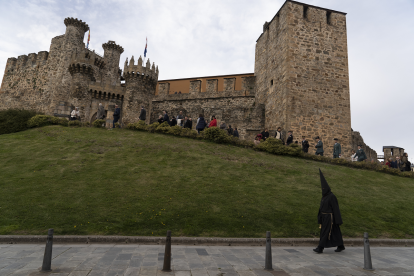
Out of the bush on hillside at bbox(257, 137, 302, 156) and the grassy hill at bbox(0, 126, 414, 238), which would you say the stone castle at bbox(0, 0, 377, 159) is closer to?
the bush on hillside at bbox(257, 137, 302, 156)

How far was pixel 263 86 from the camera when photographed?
2417 centimetres

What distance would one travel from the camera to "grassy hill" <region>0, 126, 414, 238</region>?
713cm

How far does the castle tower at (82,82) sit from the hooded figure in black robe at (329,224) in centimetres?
2557

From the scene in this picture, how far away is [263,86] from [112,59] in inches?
905

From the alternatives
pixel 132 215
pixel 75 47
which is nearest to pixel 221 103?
pixel 132 215

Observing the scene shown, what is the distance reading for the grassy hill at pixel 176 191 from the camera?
713 cm

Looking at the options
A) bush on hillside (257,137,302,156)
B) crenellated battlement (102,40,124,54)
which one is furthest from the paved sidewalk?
crenellated battlement (102,40,124,54)

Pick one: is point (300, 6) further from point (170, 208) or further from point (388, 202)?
point (170, 208)

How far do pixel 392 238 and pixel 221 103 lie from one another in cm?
2033

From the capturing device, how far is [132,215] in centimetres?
740

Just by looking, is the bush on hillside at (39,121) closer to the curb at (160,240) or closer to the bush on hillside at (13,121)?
the bush on hillside at (13,121)

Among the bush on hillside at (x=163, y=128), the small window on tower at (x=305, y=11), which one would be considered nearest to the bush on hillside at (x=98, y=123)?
the bush on hillside at (x=163, y=128)

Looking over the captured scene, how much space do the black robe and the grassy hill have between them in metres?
1.02

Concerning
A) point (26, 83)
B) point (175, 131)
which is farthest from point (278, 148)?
point (26, 83)
